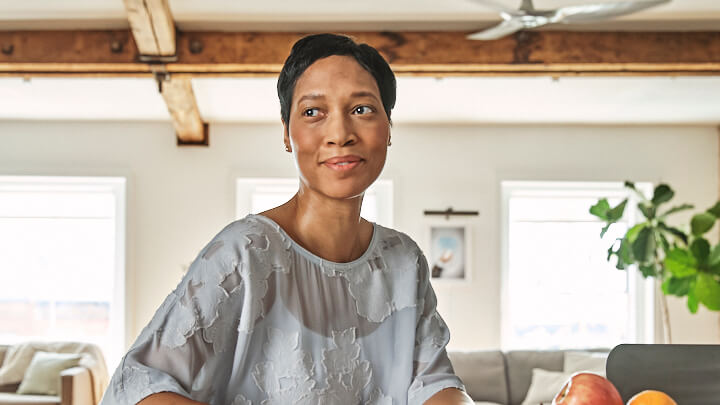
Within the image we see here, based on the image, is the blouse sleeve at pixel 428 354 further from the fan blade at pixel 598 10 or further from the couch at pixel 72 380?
the couch at pixel 72 380

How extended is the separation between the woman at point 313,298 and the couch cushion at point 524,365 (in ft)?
15.6

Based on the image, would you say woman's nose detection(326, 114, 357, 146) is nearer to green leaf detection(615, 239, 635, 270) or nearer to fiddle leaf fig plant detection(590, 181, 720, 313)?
fiddle leaf fig plant detection(590, 181, 720, 313)

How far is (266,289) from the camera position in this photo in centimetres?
80

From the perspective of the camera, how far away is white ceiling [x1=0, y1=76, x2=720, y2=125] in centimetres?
599

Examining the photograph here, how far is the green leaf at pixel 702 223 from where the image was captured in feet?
20.1

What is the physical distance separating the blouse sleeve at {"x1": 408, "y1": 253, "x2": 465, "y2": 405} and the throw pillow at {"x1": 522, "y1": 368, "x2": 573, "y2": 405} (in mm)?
4395

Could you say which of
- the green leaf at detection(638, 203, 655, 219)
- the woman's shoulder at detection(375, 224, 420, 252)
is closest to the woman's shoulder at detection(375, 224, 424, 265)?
the woman's shoulder at detection(375, 224, 420, 252)

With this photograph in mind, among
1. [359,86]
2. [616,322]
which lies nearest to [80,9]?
[359,86]

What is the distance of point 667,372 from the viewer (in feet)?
3.22

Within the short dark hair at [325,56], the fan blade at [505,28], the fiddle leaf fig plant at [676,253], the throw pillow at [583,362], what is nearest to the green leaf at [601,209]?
the fiddle leaf fig plant at [676,253]

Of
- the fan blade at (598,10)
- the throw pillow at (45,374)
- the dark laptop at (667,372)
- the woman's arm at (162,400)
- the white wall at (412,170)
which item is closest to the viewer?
the woman's arm at (162,400)

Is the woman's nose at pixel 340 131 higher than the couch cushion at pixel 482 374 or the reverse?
higher

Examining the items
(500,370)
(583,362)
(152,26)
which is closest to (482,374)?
(500,370)

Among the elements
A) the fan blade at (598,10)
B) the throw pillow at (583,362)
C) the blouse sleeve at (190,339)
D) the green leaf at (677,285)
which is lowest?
the throw pillow at (583,362)
